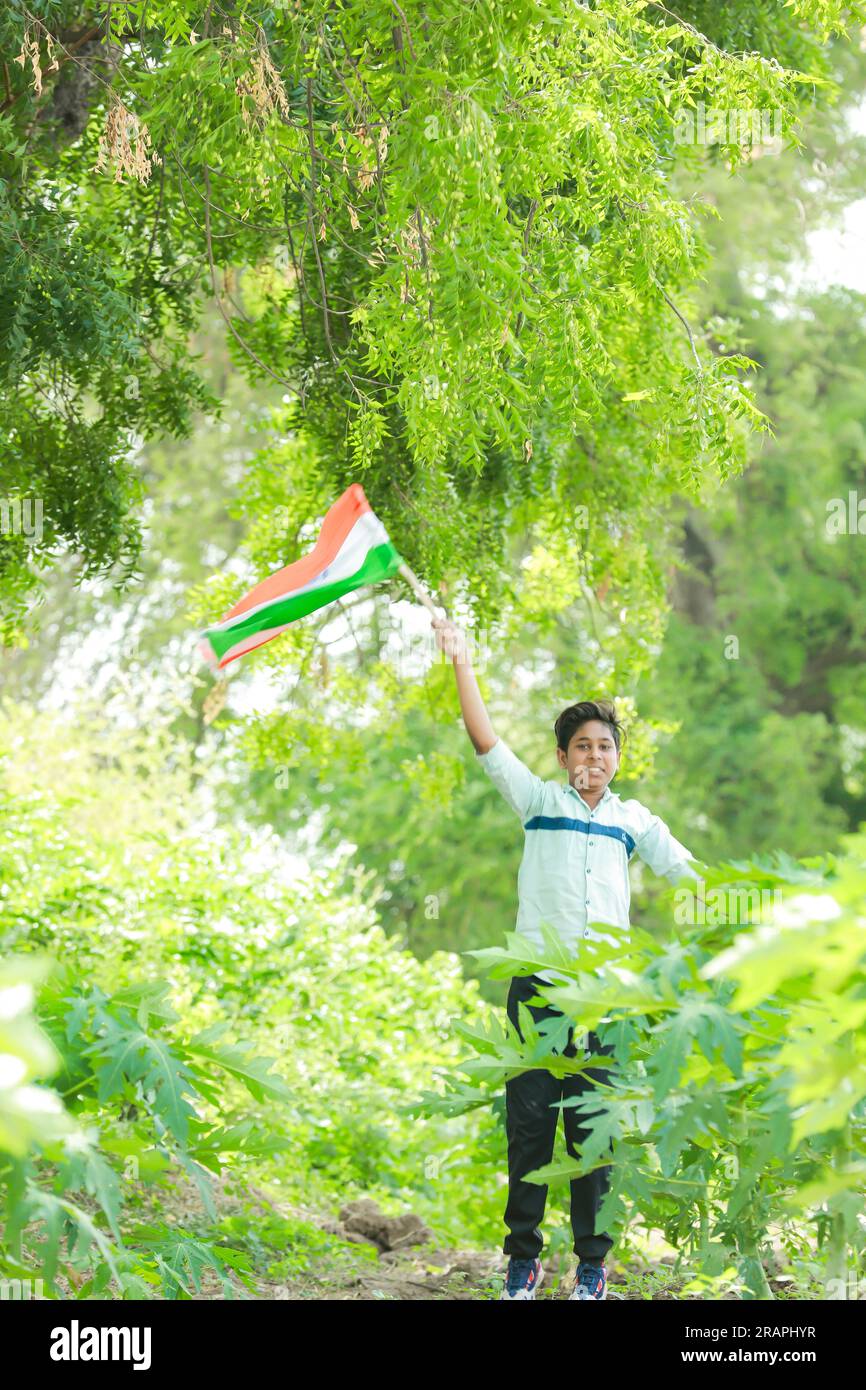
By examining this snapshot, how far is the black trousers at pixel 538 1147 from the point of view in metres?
4.80

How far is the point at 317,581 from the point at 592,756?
43.5 inches

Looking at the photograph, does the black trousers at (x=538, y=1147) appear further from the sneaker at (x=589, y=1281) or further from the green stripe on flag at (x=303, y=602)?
the green stripe on flag at (x=303, y=602)

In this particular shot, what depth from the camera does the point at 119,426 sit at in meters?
7.21

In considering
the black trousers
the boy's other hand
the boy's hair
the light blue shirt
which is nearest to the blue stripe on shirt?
the light blue shirt

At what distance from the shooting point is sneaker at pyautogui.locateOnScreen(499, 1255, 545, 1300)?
491cm

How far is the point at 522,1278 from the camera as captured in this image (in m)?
4.91

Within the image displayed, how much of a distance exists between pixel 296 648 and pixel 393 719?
1.03m

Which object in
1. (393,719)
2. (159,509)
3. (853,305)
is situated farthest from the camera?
(159,509)

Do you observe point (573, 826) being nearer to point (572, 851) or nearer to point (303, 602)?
point (572, 851)

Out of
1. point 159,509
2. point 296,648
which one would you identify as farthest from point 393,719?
point 159,509

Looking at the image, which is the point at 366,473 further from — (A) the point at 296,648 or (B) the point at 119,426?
(A) the point at 296,648

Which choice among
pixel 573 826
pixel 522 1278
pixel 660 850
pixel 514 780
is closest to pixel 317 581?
pixel 514 780

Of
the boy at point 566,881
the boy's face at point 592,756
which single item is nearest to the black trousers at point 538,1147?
the boy at point 566,881

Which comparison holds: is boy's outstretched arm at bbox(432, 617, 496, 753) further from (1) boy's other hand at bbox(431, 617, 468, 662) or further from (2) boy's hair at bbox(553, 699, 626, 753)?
(2) boy's hair at bbox(553, 699, 626, 753)
